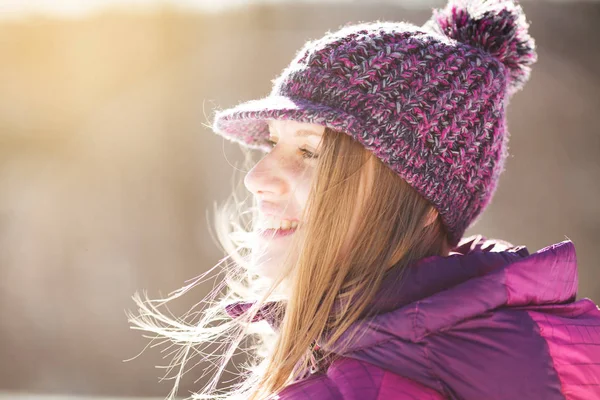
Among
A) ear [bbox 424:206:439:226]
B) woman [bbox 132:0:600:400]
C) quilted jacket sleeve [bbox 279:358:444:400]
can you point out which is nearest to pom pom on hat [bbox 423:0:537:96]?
woman [bbox 132:0:600:400]

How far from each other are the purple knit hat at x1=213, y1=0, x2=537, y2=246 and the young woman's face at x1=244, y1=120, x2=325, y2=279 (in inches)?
2.7

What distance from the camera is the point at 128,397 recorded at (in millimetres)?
3900

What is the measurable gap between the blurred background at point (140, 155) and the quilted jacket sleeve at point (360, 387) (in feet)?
9.88

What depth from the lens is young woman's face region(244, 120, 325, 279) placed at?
1258 millimetres

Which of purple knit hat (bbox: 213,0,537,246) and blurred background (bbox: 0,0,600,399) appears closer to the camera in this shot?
purple knit hat (bbox: 213,0,537,246)

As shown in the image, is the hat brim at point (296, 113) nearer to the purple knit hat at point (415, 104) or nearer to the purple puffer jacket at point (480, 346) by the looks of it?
the purple knit hat at point (415, 104)

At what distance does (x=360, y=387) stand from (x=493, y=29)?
2.94ft

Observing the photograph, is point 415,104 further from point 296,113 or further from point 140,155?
point 140,155

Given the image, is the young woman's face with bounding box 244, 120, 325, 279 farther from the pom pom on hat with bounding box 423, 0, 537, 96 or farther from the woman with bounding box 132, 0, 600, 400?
the pom pom on hat with bounding box 423, 0, 537, 96

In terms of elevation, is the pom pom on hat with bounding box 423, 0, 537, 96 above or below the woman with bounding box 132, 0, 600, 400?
above

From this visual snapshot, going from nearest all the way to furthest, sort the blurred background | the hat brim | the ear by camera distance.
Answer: the hat brim → the ear → the blurred background

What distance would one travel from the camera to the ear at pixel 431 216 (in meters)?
1.28

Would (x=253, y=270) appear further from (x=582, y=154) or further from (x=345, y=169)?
(x=582, y=154)

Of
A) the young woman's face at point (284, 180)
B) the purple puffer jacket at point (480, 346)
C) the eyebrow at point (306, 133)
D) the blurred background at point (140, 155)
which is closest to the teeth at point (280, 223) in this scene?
the young woman's face at point (284, 180)
